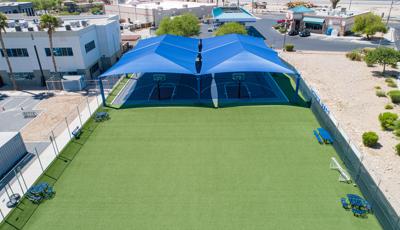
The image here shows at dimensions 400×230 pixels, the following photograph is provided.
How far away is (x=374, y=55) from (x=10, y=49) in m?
55.7

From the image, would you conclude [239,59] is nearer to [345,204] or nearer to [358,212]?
[345,204]

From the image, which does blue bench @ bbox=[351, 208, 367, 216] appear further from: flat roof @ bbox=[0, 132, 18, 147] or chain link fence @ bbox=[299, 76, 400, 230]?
flat roof @ bbox=[0, 132, 18, 147]

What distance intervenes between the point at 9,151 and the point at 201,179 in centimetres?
1681

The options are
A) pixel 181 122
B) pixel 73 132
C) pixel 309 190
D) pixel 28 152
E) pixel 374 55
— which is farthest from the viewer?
pixel 374 55

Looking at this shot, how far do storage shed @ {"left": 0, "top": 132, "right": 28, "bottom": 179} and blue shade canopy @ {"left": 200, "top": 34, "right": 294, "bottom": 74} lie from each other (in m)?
20.7

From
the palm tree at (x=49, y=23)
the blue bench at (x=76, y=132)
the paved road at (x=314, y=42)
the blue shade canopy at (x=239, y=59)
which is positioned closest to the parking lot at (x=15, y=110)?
the blue bench at (x=76, y=132)

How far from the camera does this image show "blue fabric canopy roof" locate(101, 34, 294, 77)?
33500mm

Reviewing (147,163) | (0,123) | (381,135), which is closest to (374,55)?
(381,135)

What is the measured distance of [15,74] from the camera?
41.6m

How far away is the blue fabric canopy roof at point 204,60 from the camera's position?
33.5 m

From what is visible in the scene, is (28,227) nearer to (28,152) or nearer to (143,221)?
(143,221)

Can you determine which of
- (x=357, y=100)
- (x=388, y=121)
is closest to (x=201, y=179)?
(x=388, y=121)

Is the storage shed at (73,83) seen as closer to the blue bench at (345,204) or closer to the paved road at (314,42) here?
the blue bench at (345,204)

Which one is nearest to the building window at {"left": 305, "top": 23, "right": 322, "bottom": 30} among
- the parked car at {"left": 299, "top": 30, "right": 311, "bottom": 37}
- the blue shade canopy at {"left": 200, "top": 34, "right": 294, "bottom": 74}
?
the parked car at {"left": 299, "top": 30, "right": 311, "bottom": 37}
